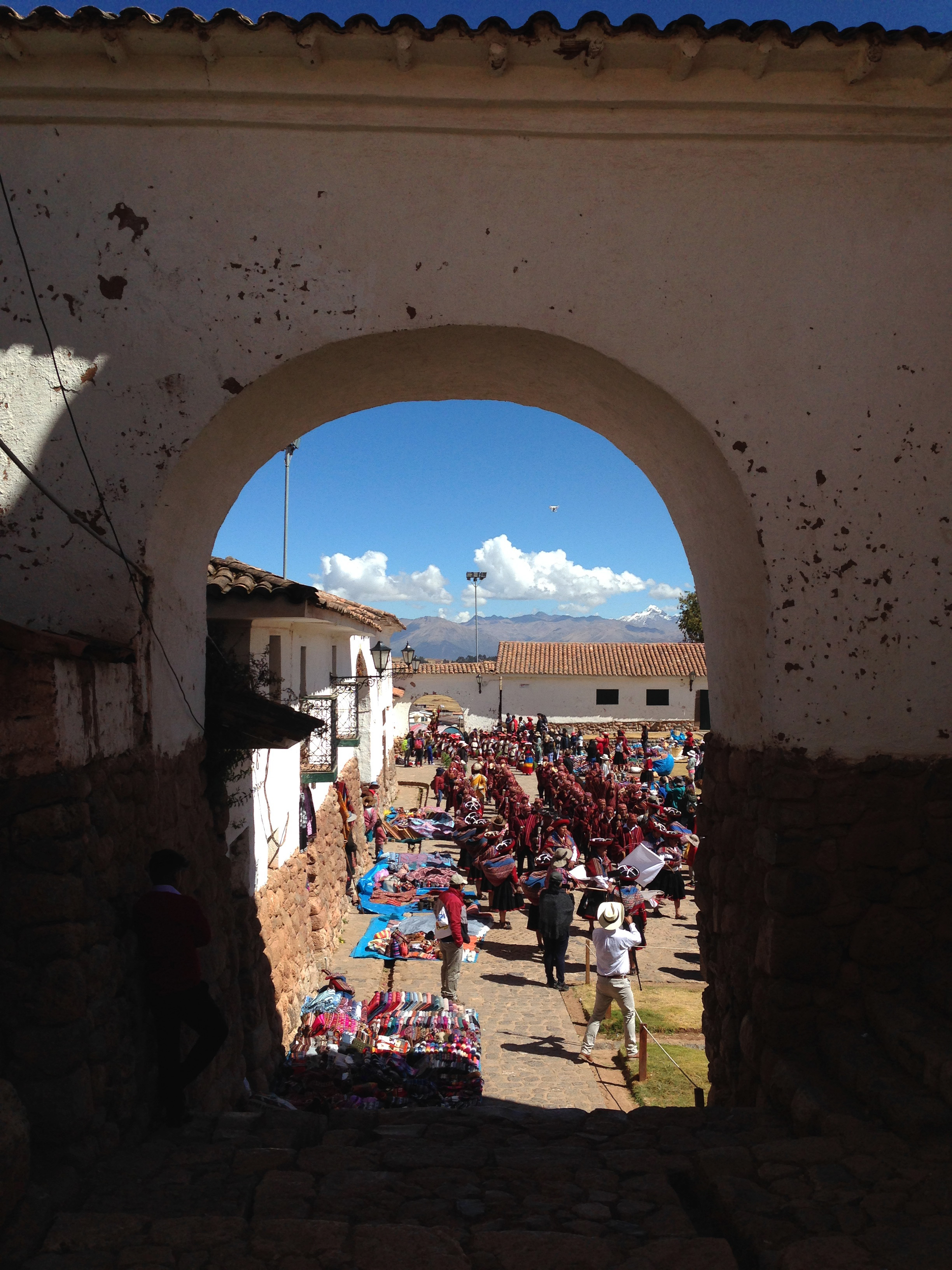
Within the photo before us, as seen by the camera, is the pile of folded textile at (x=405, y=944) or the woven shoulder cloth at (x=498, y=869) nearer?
the pile of folded textile at (x=405, y=944)

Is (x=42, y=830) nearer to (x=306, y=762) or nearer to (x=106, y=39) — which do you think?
(x=106, y=39)

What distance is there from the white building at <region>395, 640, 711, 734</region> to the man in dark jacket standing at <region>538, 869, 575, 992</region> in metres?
31.6

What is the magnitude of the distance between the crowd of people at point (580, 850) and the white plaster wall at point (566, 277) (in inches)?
110

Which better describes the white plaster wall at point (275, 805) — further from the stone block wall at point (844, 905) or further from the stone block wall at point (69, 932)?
the stone block wall at point (844, 905)

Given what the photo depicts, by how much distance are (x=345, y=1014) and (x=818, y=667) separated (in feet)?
20.4

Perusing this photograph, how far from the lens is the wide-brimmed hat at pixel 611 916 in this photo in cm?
842

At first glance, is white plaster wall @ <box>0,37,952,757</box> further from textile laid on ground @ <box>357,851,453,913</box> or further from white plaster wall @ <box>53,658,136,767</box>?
textile laid on ground @ <box>357,851,453,913</box>

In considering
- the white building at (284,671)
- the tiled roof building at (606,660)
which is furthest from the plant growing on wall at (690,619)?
the white building at (284,671)

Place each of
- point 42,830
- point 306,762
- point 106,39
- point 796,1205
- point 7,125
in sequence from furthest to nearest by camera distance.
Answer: point 306,762, point 7,125, point 106,39, point 42,830, point 796,1205

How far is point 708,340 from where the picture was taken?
460cm

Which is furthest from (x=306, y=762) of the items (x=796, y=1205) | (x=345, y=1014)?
(x=796, y=1205)

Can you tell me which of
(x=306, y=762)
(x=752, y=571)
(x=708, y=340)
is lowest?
(x=306, y=762)

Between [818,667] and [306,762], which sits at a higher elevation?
[818,667]

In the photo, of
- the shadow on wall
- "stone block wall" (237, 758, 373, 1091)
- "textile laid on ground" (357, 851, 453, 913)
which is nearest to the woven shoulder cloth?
"textile laid on ground" (357, 851, 453, 913)
